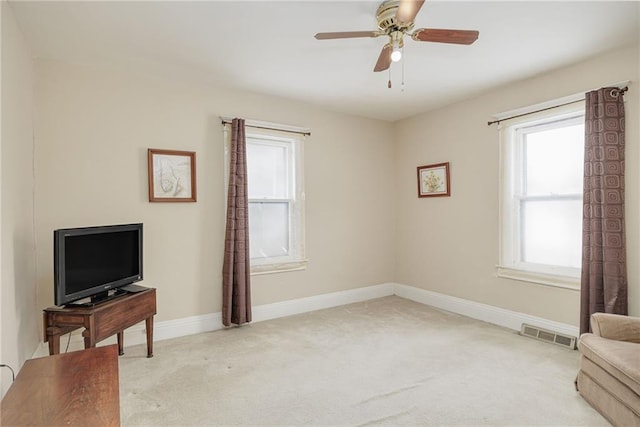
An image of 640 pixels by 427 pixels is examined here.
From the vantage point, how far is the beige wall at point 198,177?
9.90 ft

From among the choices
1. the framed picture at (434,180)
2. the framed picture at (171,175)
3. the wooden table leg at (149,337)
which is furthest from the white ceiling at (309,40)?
the wooden table leg at (149,337)

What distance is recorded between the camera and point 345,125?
4.77 m

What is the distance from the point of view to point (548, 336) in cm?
329

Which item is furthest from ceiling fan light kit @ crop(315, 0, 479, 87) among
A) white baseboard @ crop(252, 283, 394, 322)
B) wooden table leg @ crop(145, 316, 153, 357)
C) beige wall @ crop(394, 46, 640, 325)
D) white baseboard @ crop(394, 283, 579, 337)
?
white baseboard @ crop(252, 283, 394, 322)

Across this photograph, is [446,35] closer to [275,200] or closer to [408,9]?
[408,9]

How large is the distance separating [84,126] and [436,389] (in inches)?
141

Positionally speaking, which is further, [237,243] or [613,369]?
[237,243]

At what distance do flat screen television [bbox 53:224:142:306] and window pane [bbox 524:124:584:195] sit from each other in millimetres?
3847

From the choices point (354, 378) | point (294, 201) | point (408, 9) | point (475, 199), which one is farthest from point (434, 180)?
A: point (408, 9)

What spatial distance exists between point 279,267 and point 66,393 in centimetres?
284

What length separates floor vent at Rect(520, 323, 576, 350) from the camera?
3.14 meters

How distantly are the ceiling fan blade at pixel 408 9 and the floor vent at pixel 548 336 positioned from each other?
305 cm

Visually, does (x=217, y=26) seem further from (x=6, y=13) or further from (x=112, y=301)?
(x=112, y=301)

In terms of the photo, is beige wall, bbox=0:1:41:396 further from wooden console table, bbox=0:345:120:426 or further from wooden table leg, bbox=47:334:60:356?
wooden console table, bbox=0:345:120:426
